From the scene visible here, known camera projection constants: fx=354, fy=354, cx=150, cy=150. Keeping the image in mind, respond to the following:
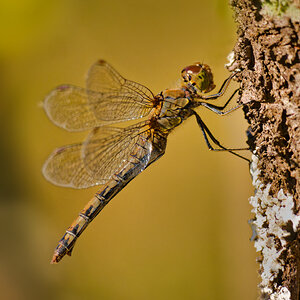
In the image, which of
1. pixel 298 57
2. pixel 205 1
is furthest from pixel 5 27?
pixel 298 57

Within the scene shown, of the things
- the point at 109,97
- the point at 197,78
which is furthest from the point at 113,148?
the point at 197,78

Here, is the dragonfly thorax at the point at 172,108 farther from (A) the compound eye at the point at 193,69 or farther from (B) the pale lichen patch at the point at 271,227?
Result: (B) the pale lichen patch at the point at 271,227

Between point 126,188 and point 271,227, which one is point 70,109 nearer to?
point 271,227

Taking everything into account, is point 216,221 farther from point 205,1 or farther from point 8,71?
point 8,71

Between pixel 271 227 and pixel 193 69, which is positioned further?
pixel 193 69

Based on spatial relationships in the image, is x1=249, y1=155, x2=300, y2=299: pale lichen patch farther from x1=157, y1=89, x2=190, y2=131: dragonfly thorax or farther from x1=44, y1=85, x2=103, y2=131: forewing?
x1=44, y1=85, x2=103, y2=131: forewing

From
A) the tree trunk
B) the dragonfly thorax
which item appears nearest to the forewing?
the dragonfly thorax
